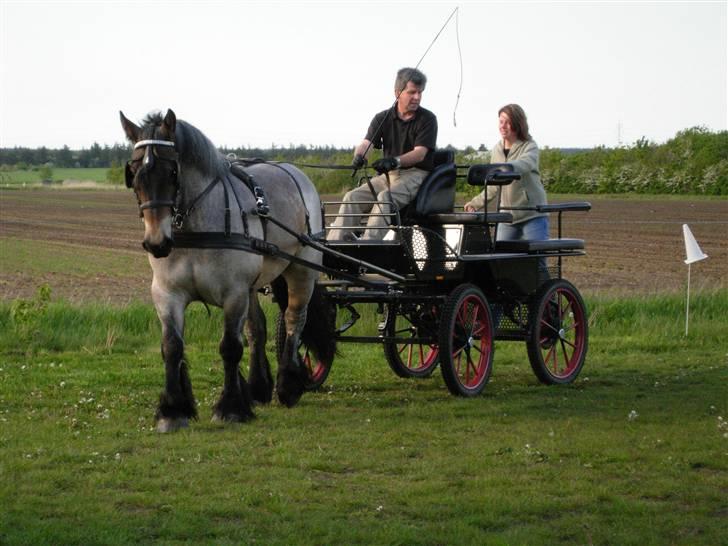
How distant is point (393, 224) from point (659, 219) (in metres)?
32.1

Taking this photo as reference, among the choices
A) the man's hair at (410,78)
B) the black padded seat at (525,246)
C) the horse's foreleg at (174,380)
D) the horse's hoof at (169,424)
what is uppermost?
the man's hair at (410,78)

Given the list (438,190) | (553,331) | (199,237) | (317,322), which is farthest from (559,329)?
(199,237)

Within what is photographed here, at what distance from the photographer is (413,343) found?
30.2 ft

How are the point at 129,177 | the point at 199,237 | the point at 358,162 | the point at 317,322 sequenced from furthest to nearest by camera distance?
the point at 317,322
the point at 358,162
the point at 199,237
the point at 129,177

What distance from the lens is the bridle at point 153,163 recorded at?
729 centimetres

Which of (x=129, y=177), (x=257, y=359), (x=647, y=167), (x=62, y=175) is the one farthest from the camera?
(x=62, y=175)

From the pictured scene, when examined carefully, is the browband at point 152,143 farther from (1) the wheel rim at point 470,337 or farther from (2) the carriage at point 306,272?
(1) the wheel rim at point 470,337

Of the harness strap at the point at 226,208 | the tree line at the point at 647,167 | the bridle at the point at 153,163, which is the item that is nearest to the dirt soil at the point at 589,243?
the tree line at the point at 647,167

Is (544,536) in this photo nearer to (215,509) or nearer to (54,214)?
(215,509)

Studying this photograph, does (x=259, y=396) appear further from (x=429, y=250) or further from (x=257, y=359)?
(x=429, y=250)

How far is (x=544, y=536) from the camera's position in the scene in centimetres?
524

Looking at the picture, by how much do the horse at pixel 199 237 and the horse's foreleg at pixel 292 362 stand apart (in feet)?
1.14

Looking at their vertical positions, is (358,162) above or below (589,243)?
above

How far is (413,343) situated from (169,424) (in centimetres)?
230
